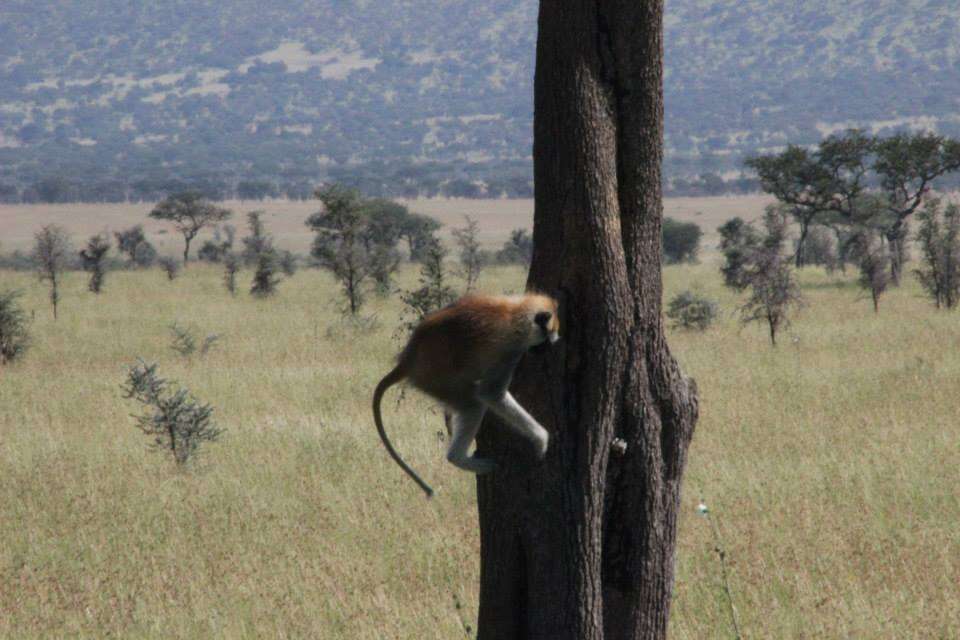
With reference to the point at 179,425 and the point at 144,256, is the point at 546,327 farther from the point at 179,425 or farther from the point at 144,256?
the point at 144,256

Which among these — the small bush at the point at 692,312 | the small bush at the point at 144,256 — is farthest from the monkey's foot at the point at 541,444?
the small bush at the point at 144,256

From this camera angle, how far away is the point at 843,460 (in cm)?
1106

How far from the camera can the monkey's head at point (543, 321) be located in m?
5.17

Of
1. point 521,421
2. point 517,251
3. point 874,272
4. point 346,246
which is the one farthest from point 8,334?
point 517,251

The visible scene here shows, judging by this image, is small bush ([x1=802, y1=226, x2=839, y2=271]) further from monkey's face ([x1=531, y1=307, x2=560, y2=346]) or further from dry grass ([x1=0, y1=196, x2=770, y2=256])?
monkey's face ([x1=531, y1=307, x2=560, y2=346])

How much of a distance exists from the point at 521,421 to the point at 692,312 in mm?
20091

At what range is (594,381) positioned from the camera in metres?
5.30

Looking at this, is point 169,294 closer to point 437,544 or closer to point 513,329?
point 437,544

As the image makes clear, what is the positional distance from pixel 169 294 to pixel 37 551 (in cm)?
2530

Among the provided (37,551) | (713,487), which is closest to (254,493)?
(37,551)

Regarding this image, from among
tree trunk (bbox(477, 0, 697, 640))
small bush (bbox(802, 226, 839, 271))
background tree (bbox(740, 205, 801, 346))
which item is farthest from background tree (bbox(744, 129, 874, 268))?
tree trunk (bbox(477, 0, 697, 640))

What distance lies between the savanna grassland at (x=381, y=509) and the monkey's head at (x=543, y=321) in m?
1.71

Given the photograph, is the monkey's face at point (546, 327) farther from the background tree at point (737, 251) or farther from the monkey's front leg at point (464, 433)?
the background tree at point (737, 251)

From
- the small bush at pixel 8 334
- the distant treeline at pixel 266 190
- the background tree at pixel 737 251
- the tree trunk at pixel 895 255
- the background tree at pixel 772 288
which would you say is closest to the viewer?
the small bush at pixel 8 334
